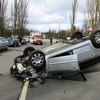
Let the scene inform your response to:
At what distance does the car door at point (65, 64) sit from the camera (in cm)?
790

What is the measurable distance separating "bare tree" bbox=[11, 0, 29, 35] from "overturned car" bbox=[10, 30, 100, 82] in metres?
46.8

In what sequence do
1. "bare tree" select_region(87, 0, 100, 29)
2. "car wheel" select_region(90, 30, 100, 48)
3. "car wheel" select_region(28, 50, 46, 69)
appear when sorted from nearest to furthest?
"car wheel" select_region(28, 50, 46, 69) → "car wheel" select_region(90, 30, 100, 48) → "bare tree" select_region(87, 0, 100, 29)

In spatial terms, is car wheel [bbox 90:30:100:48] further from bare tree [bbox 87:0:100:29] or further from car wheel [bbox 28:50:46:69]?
bare tree [bbox 87:0:100:29]

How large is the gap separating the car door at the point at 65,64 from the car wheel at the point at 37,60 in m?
0.31

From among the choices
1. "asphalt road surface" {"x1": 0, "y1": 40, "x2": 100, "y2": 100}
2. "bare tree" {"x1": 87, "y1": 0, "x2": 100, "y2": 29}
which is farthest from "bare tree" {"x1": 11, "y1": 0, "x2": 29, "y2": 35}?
"asphalt road surface" {"x1": 0, "y1": 40, "x2": 100, "y2": 100}

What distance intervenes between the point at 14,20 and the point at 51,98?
1958 inches

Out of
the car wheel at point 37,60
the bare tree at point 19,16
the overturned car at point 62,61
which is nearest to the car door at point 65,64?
the overturned car at point 62,61

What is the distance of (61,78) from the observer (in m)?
8.32

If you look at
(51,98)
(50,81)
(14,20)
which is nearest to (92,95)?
(51,98)

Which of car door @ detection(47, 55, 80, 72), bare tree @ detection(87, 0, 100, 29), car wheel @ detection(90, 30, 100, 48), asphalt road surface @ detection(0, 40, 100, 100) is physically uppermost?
bare tree @ detection(87, 0, 100, 29)

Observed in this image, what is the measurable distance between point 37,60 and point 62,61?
883 mm

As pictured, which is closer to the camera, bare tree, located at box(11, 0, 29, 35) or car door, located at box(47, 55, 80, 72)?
car door, located at box(47, 55, 80, 72)

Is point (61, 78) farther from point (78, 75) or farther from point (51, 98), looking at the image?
point (51, 98)

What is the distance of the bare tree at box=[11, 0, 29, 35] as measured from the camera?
54406 millimetres
